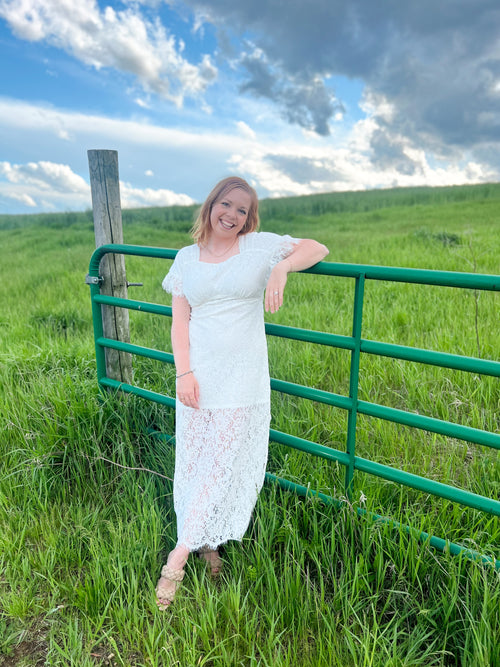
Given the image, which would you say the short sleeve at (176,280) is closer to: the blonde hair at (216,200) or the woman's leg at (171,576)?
the blonde hair at (216,200)

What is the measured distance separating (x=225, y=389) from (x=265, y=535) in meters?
0.63

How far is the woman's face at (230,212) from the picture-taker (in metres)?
2.14

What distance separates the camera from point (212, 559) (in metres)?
2.24

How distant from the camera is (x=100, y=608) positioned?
2.04 m

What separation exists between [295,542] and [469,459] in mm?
1368

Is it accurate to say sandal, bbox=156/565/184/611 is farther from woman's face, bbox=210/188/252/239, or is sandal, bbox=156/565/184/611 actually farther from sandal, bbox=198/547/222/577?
woman's face, bbox=210/188/252/239

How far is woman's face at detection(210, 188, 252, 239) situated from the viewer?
2.14 m

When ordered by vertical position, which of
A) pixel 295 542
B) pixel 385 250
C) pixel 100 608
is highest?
pixel 385 250

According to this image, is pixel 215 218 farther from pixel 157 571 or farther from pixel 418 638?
pixel 418 638

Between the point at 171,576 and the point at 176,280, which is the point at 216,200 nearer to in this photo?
the point at 176,280

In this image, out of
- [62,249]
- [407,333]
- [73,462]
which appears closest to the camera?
[73,462]

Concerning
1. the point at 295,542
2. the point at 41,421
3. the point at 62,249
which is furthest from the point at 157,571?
the point at 62,249

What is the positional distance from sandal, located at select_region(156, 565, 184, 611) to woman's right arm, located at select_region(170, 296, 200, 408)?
668 millimetres

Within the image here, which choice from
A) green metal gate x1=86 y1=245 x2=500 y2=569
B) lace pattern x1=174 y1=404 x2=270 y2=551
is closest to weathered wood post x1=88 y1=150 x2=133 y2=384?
green metal gate x1=86 y1=245 x2=500 y2=569
